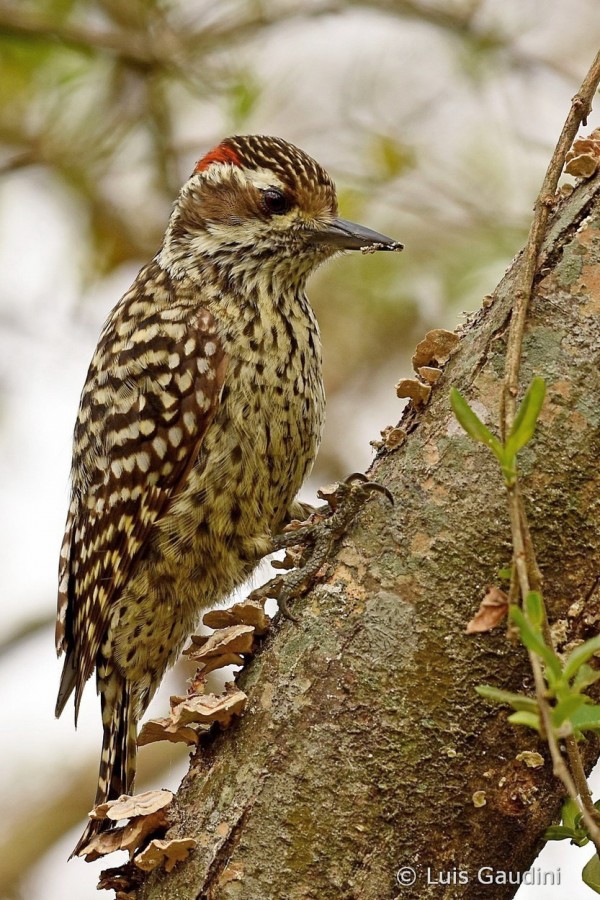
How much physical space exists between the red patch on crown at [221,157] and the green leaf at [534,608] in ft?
8.51

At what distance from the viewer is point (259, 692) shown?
80.8 inches

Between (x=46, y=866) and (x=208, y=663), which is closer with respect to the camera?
(x=208, y=663)

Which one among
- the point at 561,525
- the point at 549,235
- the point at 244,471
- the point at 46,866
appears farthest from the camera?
the point at 46,866

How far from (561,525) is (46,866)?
3364 mm

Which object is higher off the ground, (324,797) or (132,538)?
(132,538)

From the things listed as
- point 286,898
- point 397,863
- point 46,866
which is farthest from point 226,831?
point 46,866

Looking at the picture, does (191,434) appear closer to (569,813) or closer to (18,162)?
(569,813)

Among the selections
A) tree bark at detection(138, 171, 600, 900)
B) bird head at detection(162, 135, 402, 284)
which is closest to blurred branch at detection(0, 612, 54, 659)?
bird head at detection(162, 135, 402, 284)

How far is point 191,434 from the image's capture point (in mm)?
3121

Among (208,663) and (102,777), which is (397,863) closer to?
(208,663)

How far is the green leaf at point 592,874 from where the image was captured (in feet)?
5.83

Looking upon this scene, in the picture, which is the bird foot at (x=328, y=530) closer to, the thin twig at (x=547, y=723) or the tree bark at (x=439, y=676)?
the tree bark at (x=439, y=676)

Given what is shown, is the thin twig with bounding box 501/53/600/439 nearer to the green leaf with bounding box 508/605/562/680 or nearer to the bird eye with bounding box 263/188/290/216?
the green leaf with bounding box 508/605/562/680

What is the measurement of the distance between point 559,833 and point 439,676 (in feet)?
1.10
